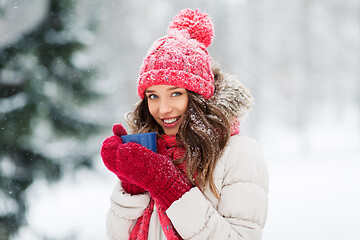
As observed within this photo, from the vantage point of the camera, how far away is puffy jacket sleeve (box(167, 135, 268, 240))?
3.47 ft

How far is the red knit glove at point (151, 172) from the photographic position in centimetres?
106

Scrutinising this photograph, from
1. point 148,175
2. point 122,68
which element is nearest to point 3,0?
point 148,175

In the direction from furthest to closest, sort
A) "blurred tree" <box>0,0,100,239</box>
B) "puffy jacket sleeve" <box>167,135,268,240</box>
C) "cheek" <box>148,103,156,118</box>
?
"blurred tree" <box>0,0,100,239</box>
"cheek" <box>148,103,156,118</box>
"puffy jacket sleeve" <box>167,135,268,240</box>

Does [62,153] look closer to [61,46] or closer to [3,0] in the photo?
[61,46]

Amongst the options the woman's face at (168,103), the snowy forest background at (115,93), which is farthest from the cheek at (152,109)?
the snowy forest background at (115,93)

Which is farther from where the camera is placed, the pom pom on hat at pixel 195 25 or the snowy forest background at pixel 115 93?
the snowy forest background at pixel 115 93

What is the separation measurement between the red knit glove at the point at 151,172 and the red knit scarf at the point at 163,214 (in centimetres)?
9

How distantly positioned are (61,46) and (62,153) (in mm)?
827

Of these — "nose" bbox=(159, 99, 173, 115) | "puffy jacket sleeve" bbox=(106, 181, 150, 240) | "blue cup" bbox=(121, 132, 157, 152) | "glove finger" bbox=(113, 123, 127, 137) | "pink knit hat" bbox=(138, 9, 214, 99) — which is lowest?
"puffy jacket sleeve" bbox=(106, 181, 150, 240)

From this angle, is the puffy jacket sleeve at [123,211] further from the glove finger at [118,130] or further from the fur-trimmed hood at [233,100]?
the fur-trimmed hood at [233,100]

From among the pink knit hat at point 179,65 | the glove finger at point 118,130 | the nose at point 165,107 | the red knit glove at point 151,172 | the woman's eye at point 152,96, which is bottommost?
the red knit glove at point 151,172

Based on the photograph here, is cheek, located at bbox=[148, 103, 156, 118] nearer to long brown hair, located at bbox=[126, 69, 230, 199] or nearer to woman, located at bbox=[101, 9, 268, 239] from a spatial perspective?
woman, located at bbox=[101, 9, 268, 239]

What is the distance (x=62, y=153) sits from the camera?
2.45 meters

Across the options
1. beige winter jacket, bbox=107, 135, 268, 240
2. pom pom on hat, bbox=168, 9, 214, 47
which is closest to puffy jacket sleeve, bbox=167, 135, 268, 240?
beige winter jacket, bbox=107, 135, 268, 240
